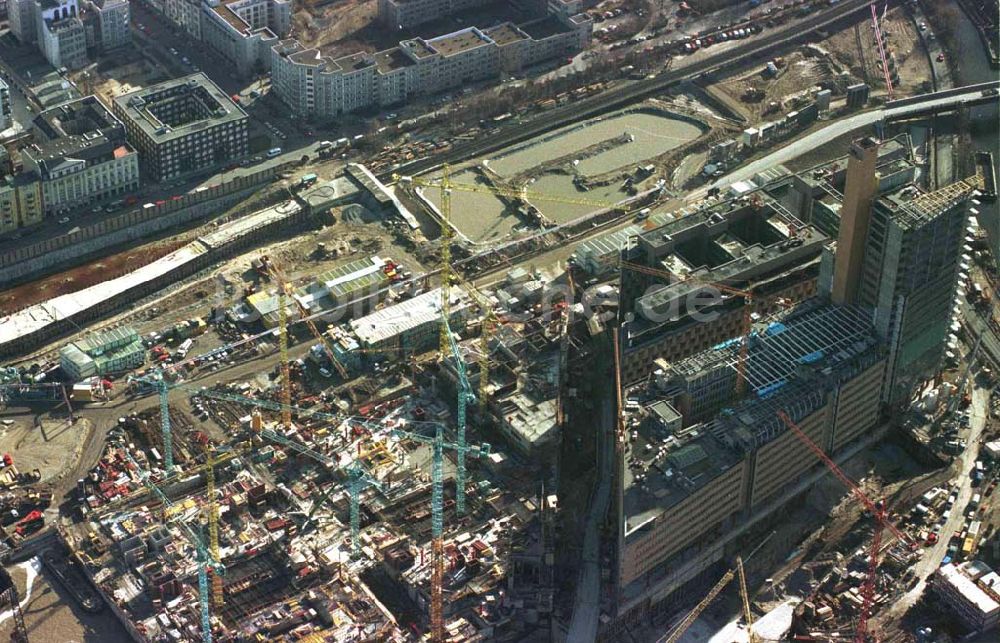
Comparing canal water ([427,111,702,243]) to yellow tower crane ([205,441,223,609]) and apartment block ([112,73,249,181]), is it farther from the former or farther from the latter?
yellow tower crane ([205,441,223,609])

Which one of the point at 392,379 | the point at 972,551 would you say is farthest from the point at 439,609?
the point at 972,551

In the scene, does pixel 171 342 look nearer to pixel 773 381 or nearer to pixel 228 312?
pixel 228 312

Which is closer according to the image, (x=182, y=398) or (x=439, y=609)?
(x=439, y=609)

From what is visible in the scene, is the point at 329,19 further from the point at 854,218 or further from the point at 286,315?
the point at 854,218

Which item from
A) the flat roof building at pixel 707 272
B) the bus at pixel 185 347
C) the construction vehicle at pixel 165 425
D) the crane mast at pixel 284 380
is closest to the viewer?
the construction vehicle at pixel 165 425

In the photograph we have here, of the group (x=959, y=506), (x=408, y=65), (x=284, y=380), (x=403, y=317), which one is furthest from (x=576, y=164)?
(x=959, y=506)

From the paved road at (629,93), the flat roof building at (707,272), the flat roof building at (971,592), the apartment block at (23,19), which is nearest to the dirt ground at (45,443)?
the flat roof building at (707,272)

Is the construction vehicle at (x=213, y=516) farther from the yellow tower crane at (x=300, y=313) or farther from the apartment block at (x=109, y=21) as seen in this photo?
the apartment block at (x=109, y=21)

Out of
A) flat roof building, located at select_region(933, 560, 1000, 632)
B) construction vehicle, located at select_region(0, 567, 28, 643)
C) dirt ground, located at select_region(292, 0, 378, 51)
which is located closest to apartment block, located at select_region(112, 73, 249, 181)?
dirt ground, located at select_region(292, 0, 378, 51)
